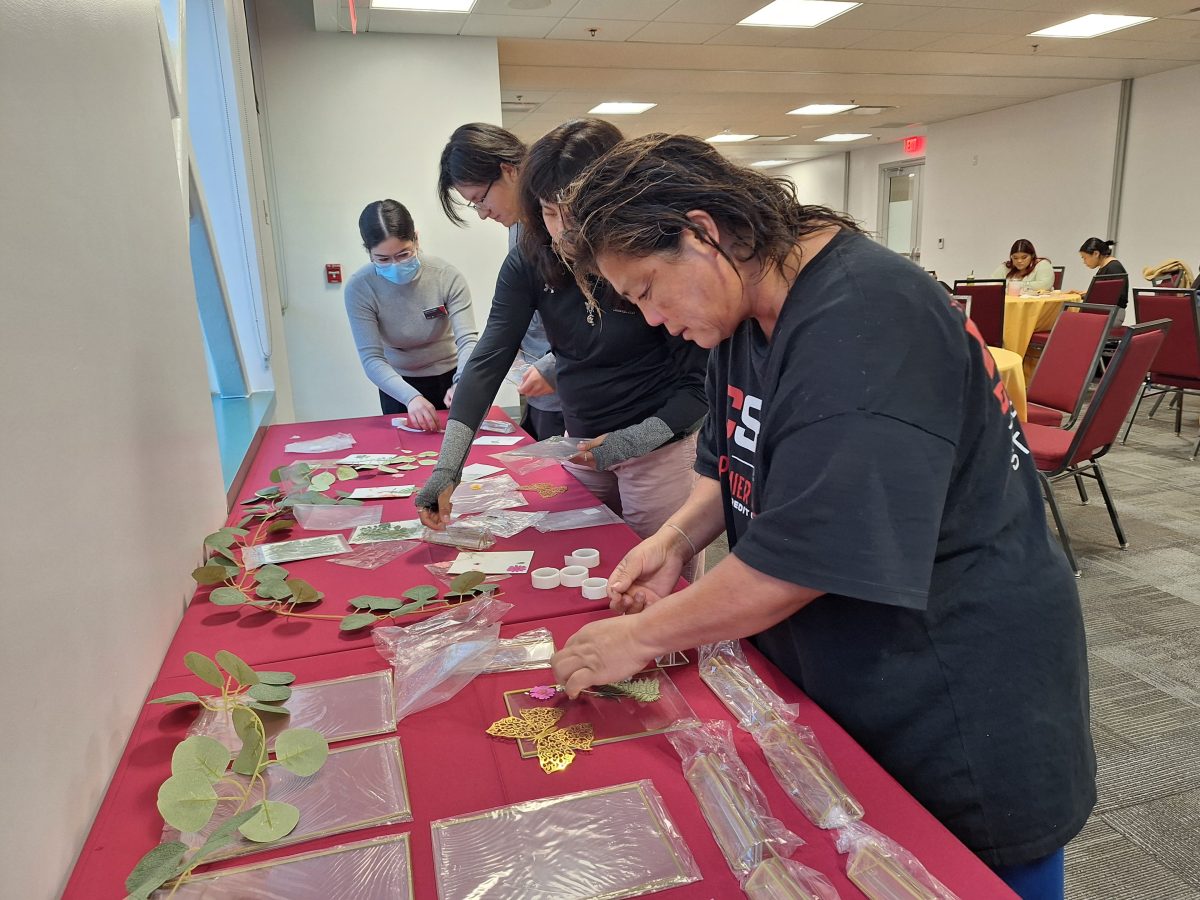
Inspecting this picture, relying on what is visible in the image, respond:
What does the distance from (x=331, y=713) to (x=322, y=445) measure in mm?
1653

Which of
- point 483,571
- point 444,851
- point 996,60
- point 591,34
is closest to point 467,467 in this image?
point 483,571

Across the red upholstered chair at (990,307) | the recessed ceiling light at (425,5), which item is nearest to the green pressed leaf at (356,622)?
the recessed ceiling light at (425,5)

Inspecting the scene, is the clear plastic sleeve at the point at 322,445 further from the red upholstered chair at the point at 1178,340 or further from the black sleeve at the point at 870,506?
the red upholstered chair at the point at 1178,340

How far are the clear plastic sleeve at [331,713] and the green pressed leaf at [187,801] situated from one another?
0.12 m

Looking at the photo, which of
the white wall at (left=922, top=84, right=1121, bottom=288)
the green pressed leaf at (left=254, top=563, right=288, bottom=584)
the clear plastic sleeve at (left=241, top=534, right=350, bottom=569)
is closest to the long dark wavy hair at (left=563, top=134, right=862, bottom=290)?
the green pressed leaf at (left=254, top=563, right=288, bottom=584)

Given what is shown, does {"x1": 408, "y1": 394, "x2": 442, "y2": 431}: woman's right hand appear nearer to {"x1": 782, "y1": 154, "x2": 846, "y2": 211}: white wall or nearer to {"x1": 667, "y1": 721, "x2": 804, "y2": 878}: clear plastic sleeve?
{"x1": 667, "y1": 721, "x2": 804, "y2": 878}: clear plastic sleeve

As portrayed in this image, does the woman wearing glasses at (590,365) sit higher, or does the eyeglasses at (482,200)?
the eyeglasses at (482,200)

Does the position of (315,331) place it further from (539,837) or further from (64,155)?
(539,837)

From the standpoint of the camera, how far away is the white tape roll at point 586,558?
141cm

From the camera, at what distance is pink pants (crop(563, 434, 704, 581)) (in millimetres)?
1926

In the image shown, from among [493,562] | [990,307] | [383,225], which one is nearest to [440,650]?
[493,562]

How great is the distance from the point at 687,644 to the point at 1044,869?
0.48 m

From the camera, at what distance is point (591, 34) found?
5535mm

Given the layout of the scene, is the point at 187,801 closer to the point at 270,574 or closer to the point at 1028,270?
the point at 270,574
